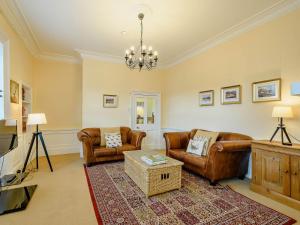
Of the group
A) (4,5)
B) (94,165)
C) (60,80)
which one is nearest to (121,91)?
(60,80)

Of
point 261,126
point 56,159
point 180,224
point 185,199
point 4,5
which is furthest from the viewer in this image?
point 56,159

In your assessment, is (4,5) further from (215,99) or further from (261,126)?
(261,126)

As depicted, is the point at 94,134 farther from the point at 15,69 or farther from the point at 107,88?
the point at 15,69

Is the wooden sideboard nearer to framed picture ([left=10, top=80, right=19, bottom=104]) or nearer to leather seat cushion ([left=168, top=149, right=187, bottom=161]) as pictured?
leather seat cushion ([left=168, top=149, right=187, bottom=161])

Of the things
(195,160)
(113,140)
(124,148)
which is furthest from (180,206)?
(113,140)

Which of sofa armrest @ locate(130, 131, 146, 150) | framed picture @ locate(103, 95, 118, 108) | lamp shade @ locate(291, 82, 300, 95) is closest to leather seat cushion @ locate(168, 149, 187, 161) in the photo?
sofa armrest @ locate(130, 131, 146, 150)

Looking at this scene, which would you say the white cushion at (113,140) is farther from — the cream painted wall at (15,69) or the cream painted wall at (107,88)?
the cream painted wall at (15,69)

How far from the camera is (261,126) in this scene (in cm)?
315

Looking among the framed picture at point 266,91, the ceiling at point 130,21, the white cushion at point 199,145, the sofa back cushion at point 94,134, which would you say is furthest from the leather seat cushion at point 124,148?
the framed picture at point 266,91

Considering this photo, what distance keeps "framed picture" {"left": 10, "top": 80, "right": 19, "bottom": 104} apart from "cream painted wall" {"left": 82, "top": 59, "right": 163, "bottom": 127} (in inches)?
63.0

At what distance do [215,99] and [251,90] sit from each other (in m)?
0.91

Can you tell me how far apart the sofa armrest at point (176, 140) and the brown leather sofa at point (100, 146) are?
2.54ft

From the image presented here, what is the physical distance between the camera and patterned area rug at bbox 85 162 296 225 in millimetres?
2033

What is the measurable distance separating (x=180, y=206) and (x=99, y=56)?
4477 millimetres
